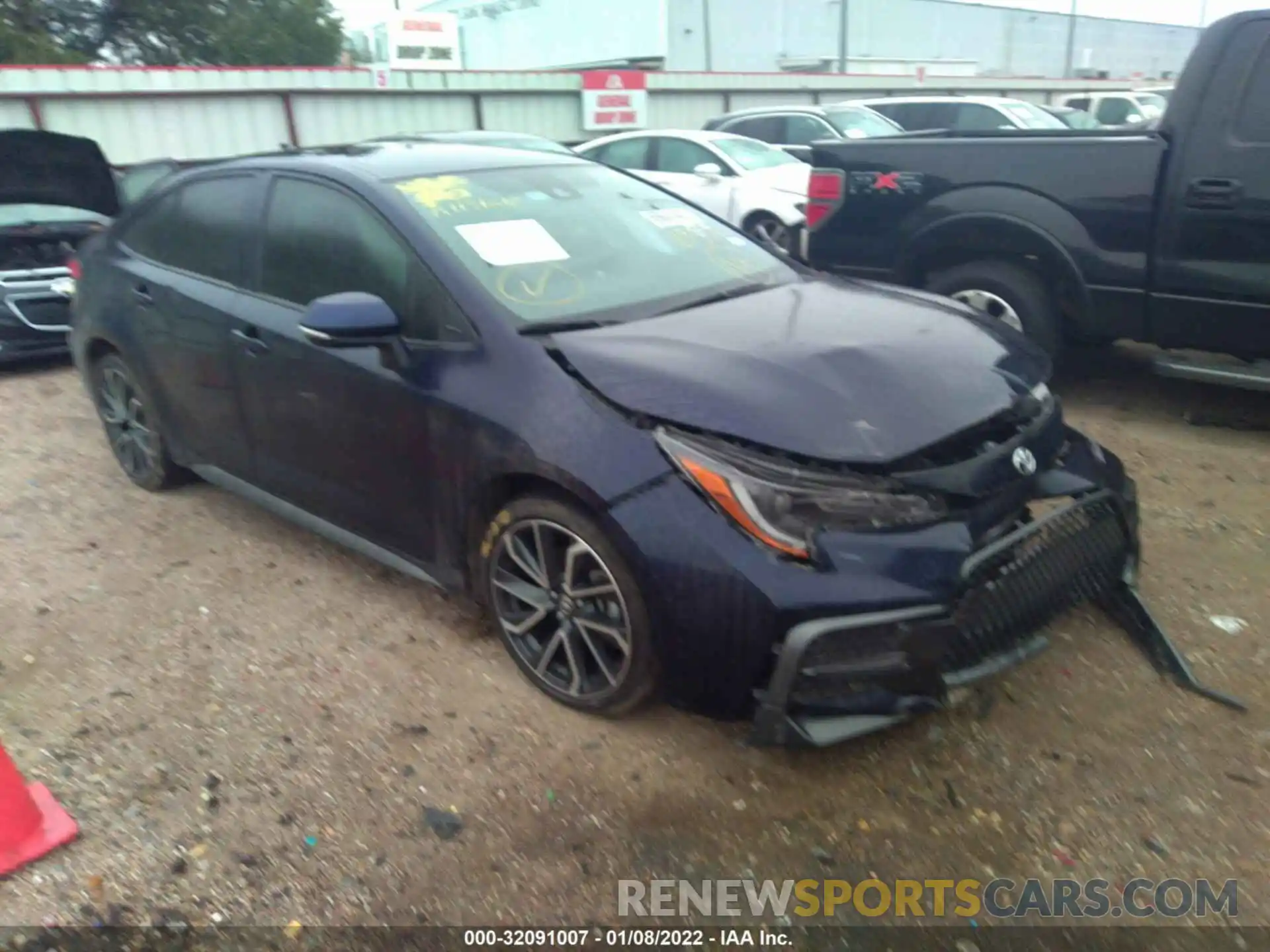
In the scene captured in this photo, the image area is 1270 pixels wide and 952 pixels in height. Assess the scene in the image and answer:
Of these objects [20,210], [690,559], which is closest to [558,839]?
[690,559]

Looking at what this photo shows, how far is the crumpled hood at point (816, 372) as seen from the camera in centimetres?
264

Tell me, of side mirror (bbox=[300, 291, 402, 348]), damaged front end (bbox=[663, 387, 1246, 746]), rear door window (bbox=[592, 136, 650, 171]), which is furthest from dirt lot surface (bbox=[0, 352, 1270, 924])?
rear door window (bbox=[592, 136, 650, 171])

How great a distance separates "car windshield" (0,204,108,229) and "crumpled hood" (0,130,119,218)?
0.07 meters

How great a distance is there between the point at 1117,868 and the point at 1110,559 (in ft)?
3.19

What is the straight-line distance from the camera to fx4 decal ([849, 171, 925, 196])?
559cm

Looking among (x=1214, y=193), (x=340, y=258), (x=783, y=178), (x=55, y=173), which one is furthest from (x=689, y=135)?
(x=340, y=258)

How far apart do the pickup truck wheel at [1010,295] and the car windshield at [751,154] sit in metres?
5.78

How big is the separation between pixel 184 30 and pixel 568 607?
30.8m

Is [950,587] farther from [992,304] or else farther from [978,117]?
[978,117]

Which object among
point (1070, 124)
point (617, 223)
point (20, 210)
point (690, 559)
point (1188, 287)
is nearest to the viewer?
point (690, 559)

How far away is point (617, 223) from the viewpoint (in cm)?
374

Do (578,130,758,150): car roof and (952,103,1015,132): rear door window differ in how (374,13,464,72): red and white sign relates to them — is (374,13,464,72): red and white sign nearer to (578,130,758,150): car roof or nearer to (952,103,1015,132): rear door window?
(578,130,758,150): car roof

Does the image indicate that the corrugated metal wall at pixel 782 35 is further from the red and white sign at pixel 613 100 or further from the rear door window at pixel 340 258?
the rear door window at pixel 340 258

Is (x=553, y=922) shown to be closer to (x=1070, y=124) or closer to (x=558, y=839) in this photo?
(x=558, y=839)
